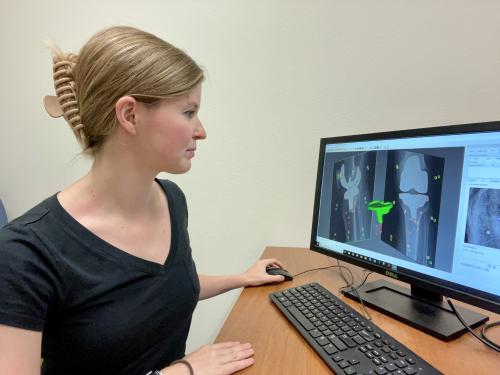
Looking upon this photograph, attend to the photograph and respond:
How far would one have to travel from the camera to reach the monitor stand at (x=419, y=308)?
0.71m

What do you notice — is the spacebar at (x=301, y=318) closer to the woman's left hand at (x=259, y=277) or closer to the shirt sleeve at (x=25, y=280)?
the woman's left hand at (x=259, y=277)

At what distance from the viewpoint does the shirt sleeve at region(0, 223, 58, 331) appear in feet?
1.81

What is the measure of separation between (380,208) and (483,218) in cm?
25

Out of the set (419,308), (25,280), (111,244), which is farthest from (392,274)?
(25,280)

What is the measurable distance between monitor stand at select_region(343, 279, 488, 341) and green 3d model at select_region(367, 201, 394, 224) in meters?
0.19

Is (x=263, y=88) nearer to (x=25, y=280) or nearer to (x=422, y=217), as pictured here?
(x=422, y=217)

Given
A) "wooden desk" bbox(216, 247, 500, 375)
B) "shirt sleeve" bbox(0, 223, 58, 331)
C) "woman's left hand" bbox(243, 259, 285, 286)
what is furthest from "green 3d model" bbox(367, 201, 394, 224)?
"shirt sleeve" bbox(0, 223, 58, 331)

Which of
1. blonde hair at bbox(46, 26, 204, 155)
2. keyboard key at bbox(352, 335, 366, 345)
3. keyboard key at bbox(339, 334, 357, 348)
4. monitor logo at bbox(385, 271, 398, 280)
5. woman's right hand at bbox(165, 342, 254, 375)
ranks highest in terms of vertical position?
blonde hair at bbox(46, 26, 204, 155)

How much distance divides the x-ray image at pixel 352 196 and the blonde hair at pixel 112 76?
0.47m

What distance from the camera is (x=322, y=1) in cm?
127

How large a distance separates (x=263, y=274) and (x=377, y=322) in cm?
36

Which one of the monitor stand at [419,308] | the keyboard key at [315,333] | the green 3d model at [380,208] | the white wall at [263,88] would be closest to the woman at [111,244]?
the keyboard key at [315,333]

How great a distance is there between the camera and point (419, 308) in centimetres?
81

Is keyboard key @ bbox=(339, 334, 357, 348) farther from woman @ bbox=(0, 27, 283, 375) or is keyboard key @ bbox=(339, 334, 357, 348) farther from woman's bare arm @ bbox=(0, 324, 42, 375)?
woman's bare arm @ bbox=(0, 324, 42, 375)
